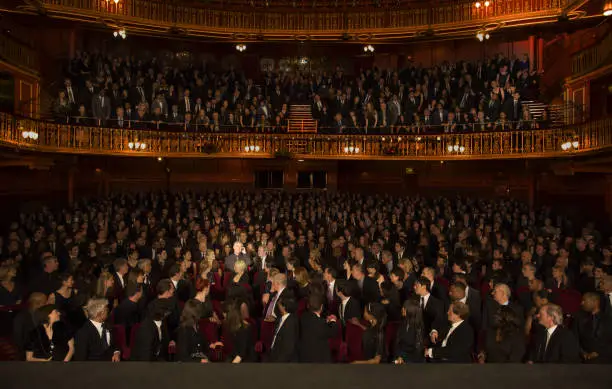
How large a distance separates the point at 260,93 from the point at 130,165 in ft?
22.6

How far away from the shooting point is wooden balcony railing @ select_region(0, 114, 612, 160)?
16.0 metres

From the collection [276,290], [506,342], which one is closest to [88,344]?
[276,290]

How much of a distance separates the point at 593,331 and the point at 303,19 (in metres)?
19.5

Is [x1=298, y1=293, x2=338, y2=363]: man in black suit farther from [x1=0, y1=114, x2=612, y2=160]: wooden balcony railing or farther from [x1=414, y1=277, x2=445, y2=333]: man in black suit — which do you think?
[x1=0, y1=114, x2=612, y2=160]: wooden balcony railing

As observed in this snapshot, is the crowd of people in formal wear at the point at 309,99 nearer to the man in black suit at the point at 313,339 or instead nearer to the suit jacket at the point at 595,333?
the suit jacket at the point at 595,333

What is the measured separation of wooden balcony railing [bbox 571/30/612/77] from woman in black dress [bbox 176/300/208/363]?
15.6m

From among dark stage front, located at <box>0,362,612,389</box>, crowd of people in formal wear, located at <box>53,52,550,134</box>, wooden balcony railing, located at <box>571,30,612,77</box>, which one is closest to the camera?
dark stage front, located at <box>0,362,612,389</box>

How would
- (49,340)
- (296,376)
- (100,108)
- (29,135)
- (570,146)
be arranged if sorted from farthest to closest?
(100,108), (570,146), (29,135), (49,340), (296,376)

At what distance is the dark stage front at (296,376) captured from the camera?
6.70ft

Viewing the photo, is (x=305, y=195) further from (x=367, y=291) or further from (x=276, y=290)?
(x=276, y=290)

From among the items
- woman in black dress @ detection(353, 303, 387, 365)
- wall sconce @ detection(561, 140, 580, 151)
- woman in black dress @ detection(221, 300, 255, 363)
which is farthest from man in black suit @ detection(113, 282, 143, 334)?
wall sconce @ detection(561, 140, 580, 151)

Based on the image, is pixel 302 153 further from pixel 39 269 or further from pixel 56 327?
pixel 56 327

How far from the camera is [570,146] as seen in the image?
49.7ft

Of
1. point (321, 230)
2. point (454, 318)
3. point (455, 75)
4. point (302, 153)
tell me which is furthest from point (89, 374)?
point (455, 75)
